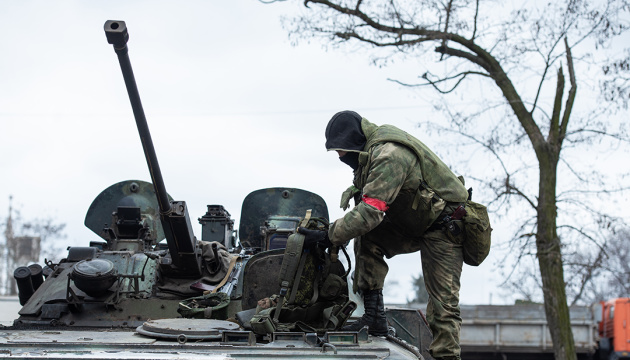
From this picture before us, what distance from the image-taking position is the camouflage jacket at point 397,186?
15.6ft

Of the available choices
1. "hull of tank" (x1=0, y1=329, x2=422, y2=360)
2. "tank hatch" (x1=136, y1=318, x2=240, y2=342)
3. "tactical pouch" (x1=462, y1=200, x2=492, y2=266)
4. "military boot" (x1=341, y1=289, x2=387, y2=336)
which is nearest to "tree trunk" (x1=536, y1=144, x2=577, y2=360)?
"tactical pouch" (x1=462, y1=200, x2=492, y2=266)

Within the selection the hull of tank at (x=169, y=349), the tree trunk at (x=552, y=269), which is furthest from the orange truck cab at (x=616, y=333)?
the hull of tank at (x=169, y=349)

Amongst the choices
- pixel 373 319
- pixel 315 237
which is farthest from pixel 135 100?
pixel 373 319

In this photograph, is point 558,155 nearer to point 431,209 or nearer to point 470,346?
point 431,209

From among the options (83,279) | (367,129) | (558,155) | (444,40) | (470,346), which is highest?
(444,40)

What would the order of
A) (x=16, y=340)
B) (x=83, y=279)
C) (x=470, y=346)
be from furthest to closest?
(x=470, y=346) < (x=83, y=279) < (x=16, y=340)

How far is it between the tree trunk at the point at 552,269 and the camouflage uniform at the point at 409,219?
19.1 ft

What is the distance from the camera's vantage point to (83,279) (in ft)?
19.4

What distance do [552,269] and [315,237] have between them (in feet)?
21.9

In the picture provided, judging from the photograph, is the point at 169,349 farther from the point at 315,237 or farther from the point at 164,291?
the point at 164,291

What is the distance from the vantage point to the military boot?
5.13m

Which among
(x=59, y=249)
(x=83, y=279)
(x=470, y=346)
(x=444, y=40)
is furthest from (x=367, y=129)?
(x=59, y=249)

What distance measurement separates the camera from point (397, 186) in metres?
4.82

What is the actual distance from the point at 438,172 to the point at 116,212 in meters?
3.61
